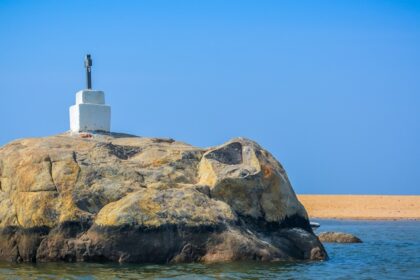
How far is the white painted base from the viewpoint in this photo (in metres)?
28.9

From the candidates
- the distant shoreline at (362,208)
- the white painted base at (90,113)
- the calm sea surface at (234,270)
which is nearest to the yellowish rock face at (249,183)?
the calm sea surface at (234,270)

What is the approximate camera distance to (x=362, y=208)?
75.3 meters

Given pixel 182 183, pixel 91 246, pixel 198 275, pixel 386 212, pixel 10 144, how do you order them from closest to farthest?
pixel 198 275 < pixel 91 246 < pixel 182 183 < pixel 10 144 < pixel 386 212

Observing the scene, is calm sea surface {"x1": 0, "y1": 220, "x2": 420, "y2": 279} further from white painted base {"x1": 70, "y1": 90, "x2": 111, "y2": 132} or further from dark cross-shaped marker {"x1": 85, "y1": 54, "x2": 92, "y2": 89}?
dark cross-shaped marker {"x1": 85, "y1": 54, "x2": 92, "y2": 89}

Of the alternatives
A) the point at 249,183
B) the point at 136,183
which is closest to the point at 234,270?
the point at 249,183

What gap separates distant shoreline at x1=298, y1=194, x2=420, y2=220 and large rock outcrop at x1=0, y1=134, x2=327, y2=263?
42.1 meters

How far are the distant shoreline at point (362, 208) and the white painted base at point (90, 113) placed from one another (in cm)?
4016

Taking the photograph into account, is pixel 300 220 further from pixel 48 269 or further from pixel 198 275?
pixel 48 269

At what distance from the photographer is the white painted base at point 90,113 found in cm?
2886

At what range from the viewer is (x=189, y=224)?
2273 cm

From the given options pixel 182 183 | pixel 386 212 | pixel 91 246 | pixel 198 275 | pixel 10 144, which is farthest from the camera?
pixel 386 212

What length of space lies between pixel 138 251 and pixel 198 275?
3016 mm

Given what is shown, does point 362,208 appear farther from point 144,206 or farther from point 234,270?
point 234,270

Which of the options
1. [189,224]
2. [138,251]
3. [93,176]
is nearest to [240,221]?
[189,224]
